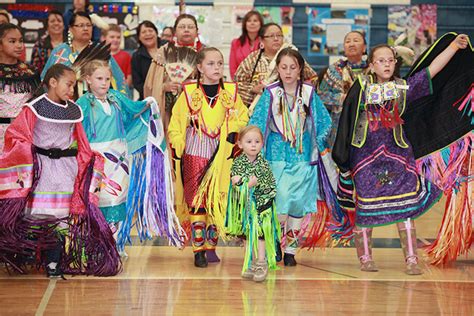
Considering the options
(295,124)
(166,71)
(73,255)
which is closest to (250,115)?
(295,124)

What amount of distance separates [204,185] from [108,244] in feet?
2.11

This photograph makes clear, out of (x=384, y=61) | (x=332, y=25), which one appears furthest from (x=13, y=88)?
(x=332, y=25)

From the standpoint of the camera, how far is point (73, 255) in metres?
4.66

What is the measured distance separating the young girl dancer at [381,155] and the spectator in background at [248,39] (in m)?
1.89

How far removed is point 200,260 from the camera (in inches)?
195

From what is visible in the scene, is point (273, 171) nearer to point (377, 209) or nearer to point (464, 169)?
point (377, 209)

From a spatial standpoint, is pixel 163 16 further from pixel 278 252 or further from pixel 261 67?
pixel 278 252

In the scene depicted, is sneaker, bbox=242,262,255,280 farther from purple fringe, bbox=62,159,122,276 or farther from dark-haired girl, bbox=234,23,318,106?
dark-haired girl, bbox=234,23,318,106

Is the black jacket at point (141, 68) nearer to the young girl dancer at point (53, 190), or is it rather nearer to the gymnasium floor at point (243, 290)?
the gymnasium floor at point (243, 290)

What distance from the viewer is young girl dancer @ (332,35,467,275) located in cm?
482

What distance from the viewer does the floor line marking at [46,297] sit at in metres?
3.95

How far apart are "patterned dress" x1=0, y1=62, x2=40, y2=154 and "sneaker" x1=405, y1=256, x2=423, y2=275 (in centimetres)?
238

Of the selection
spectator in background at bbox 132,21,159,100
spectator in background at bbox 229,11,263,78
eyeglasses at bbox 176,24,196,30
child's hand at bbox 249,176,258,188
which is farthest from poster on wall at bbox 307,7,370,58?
child's hand at bbox 249,176,258,188

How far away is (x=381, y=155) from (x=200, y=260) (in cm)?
111
